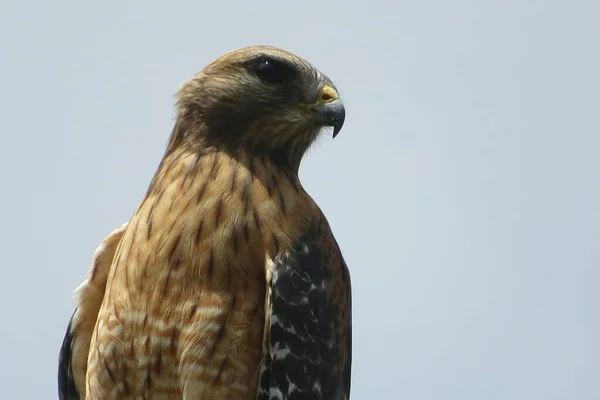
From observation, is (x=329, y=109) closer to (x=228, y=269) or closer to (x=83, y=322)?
(x=228, y=269)

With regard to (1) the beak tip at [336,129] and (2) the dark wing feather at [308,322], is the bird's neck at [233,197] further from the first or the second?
(1) the beak tip at [336,129]

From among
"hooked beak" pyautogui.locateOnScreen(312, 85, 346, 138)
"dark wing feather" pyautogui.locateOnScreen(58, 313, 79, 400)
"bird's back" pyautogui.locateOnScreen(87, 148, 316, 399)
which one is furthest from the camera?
"dark wing feather" pyautogui.locateOnScreen(58, 313, 79, 400)

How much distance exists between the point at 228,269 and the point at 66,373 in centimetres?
154

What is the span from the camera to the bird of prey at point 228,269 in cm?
762

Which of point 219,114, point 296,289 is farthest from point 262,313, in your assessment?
point 219,114

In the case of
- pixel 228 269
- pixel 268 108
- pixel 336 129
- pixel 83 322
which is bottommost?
pixel 83 322

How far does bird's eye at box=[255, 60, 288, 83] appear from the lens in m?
8.34

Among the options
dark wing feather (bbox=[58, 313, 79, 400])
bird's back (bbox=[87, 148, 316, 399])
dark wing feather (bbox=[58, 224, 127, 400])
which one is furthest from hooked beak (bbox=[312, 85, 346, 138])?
→ dark wing feather (bbox=[58, 313, 79, 400])

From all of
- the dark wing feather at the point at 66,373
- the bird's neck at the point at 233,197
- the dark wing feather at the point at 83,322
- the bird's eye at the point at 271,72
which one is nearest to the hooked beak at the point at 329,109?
the bird's eye at the point at 271,72

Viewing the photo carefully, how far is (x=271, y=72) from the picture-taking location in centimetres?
837

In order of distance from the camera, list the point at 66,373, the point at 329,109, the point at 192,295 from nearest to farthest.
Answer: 1. the point at 192,295
2. the point at 329,109
3. the point at 66,373

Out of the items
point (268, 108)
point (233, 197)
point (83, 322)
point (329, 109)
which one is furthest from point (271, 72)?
point (83, 322)

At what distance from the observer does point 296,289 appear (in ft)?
25.7

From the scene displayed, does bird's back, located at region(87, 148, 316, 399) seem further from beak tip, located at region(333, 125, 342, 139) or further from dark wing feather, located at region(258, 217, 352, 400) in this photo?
beak tip, located at region(333, 125, 342, 139)
